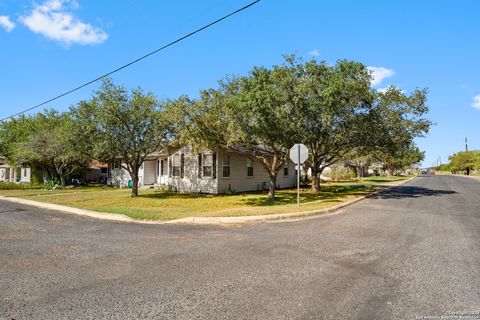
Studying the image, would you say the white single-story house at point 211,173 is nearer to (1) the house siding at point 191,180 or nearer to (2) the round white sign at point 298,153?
(1) the house siding at point 191,180

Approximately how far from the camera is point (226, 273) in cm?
529

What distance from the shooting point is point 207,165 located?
23641 millimetres

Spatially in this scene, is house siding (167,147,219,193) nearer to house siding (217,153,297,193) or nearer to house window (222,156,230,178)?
Answer: house siding (217,153,297,193)

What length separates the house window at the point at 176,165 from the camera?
2577cm

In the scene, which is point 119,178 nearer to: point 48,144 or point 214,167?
point 48,144

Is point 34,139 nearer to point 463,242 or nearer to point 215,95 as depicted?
point 215,95

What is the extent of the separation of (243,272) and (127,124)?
1732cm

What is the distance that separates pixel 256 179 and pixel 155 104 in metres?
10.8

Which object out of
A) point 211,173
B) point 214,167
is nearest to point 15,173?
point 211,173

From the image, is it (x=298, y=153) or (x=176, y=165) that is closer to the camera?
(x=298, y=153)

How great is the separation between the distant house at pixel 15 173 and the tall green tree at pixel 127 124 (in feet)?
93.0

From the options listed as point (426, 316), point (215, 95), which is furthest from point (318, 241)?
point (215, 95)

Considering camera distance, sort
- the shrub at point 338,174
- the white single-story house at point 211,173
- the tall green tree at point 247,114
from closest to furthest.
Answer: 1. the tall green tree at point 247,114
2. the white single-story house at point 211,173
3. the shrub at point 338,174

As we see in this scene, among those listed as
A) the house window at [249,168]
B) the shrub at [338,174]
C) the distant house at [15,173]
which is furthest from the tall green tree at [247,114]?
the distant house at [15,173]
